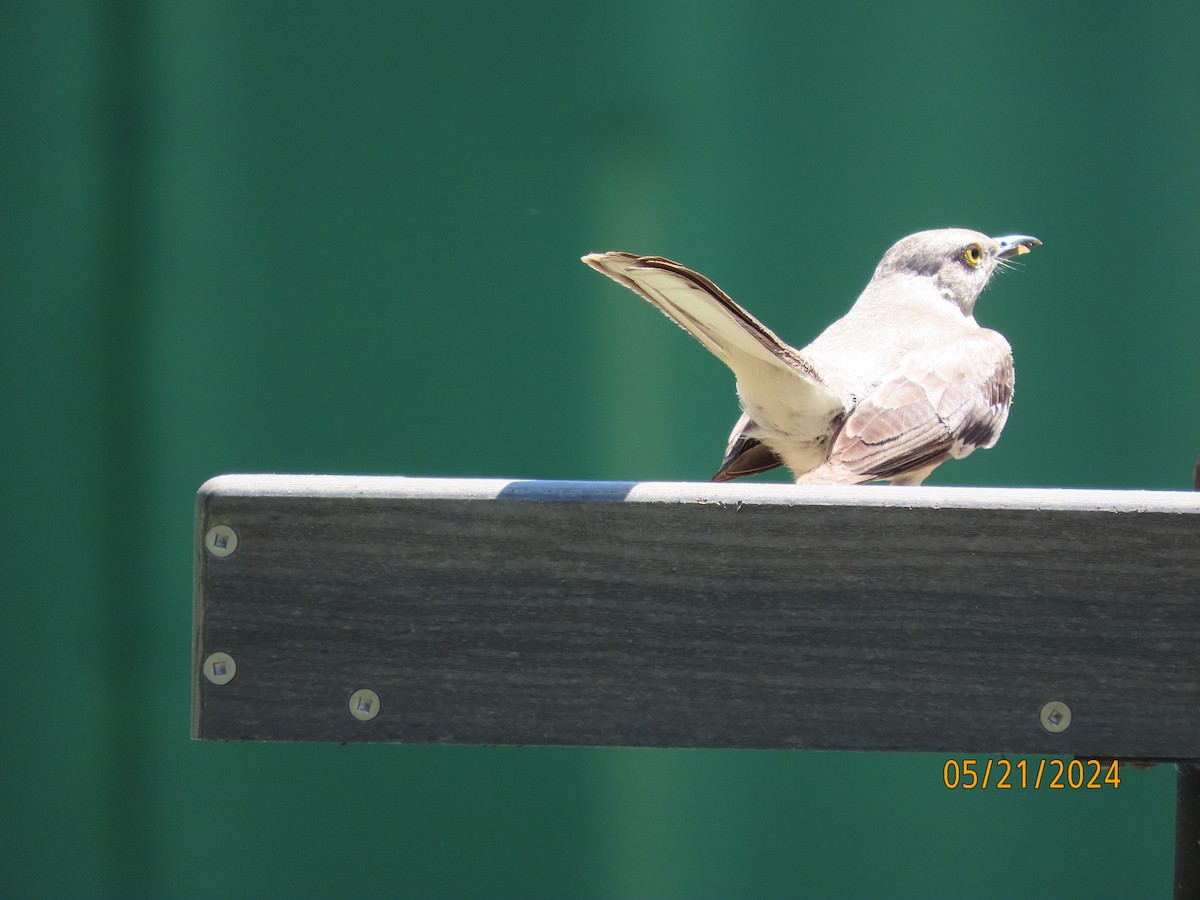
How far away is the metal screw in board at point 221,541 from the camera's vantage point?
1.09 meters

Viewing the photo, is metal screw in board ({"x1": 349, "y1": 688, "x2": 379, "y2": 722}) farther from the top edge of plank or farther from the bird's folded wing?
the bird's folded wing

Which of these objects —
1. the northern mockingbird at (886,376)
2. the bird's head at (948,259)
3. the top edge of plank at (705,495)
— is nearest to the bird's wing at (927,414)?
the northern mockingbird at (886,376)

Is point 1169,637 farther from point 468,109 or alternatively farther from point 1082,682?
point 468,109

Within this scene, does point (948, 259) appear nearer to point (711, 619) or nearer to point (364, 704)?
point (711, 619)

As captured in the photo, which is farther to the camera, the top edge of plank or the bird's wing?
the bird's wing

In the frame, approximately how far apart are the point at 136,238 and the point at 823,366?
5.36 ft

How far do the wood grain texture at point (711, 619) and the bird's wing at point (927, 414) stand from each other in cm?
85

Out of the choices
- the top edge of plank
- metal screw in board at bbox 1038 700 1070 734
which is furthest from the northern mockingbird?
metal screw in board at bbox 1038 700 1070 734

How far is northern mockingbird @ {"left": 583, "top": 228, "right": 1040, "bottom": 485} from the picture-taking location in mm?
2062

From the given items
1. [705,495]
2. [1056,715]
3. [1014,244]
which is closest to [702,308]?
[705,495]

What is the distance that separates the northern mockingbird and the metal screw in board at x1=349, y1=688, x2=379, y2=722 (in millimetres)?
760

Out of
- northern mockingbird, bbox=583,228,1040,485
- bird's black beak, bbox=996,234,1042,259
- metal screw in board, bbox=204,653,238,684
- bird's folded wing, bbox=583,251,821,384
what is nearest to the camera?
metal screw in board, bbox=204,653,238,684

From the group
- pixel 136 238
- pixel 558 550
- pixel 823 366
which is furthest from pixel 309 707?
pixel 136 238

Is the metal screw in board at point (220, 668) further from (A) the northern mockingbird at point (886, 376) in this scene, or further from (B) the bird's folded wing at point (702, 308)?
(A) the northern mockingbird at point (886, 376)
